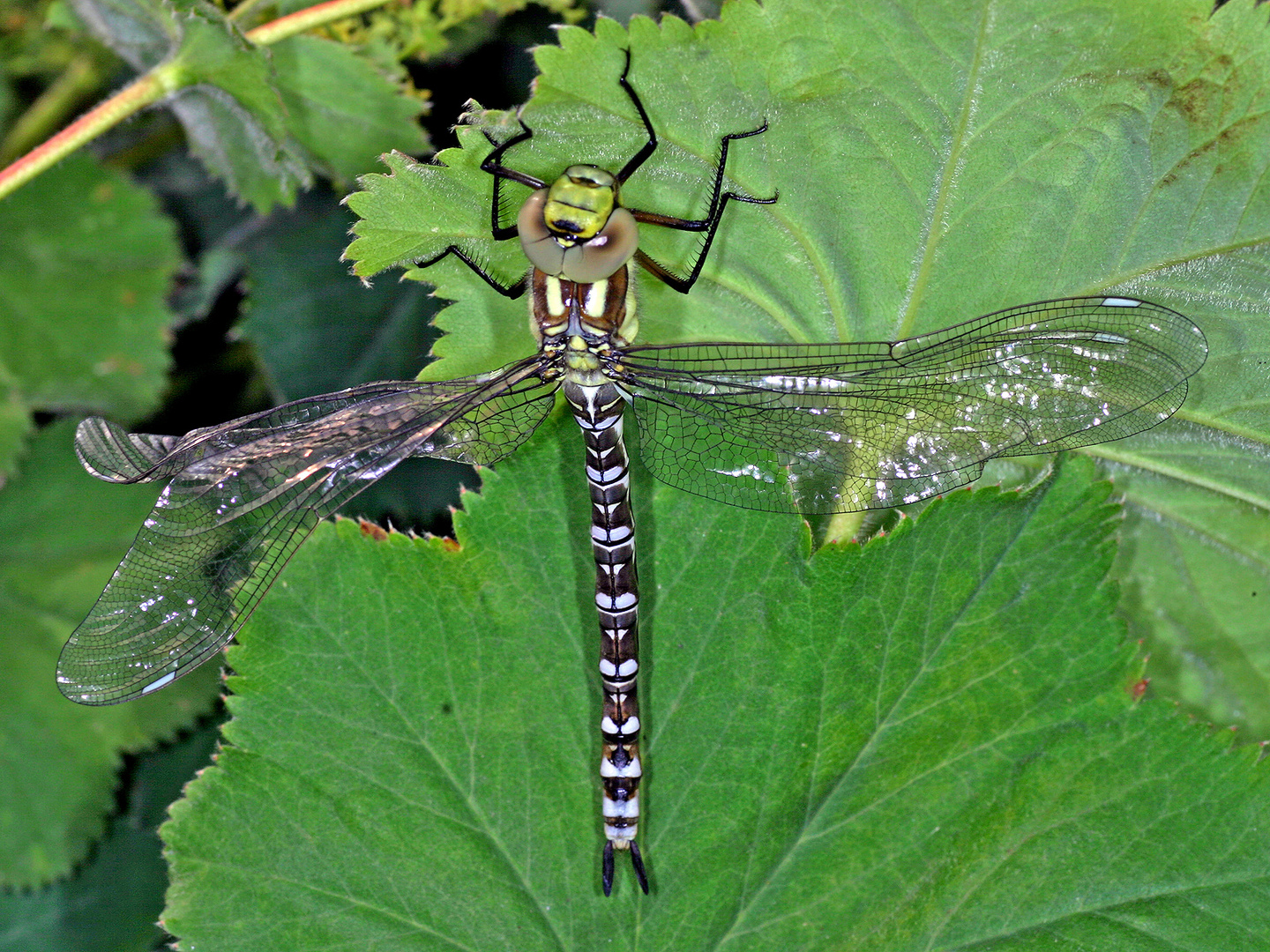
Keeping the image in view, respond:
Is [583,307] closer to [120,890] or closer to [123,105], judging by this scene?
[123,105]

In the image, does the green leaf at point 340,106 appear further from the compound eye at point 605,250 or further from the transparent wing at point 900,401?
the transparent wing at point 900,401

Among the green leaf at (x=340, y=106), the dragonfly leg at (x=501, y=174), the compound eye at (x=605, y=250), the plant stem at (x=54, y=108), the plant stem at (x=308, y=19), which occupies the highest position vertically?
the plant stem at (x=54, y=108)

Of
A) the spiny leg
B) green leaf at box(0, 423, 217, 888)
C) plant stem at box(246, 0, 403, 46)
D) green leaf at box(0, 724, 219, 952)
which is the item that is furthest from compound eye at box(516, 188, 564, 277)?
green leaf at box(0, 724, 219, 952)

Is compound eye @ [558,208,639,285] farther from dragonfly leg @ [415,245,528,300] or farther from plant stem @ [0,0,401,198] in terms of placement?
plant stem @ [0,0,401,198]

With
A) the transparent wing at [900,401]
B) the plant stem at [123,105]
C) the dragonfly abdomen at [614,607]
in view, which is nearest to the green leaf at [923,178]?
the transparent wing at [900,401]

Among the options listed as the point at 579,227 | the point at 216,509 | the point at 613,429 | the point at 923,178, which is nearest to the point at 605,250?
the point at 579,227

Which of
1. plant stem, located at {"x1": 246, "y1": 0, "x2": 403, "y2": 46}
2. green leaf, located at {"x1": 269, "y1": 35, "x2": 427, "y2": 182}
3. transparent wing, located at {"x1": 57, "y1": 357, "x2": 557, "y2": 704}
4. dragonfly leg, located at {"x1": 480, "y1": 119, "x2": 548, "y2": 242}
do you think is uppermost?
plant stem, located at {"x1": 246, "y1": 0, "x2": 403, "y2": 46}

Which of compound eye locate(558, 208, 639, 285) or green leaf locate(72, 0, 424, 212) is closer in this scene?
compound eye locate(558, 208, 639, 285)
